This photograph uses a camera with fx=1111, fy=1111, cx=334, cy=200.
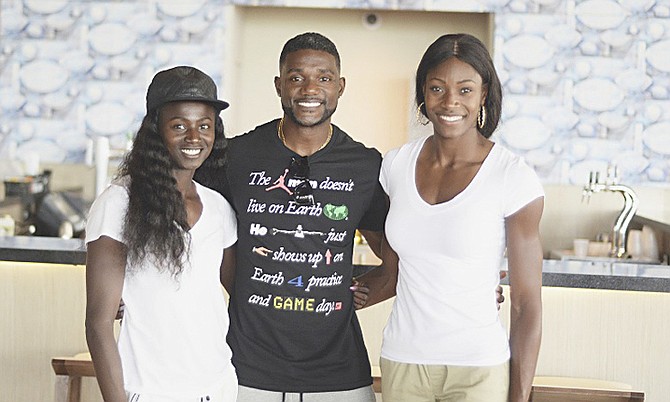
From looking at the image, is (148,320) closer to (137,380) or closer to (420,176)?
(137,380)

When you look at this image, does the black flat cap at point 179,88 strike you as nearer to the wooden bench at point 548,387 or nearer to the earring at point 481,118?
the earring at point 481,118

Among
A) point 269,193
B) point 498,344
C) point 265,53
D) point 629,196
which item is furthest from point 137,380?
point 265,53

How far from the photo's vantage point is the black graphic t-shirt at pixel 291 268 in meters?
2.69

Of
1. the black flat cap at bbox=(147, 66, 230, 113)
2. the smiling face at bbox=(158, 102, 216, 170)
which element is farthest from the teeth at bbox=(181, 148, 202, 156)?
the black flat cap at bbox=(147, 66, 230, 113)

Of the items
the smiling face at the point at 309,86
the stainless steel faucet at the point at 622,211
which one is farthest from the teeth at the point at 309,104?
the stainless steel faucet at the point at 622,211

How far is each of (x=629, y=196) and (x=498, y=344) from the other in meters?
3.40

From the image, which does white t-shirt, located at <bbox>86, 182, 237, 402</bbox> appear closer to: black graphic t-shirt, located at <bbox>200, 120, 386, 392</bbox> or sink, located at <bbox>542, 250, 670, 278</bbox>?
black graphic t-shirt, located at <bbox>200, 120, 386, 392</bbox>

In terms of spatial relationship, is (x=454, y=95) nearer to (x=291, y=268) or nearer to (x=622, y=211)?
(x=291, y=268)

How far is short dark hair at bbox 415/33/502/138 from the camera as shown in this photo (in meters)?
2.45

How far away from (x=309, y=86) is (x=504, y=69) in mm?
4271

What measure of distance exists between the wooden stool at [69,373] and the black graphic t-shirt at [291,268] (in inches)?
34.3

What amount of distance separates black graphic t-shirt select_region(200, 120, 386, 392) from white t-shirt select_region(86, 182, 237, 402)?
30 cm

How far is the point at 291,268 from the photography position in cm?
268

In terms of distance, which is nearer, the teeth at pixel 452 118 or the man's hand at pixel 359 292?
the teeth at pixel 452 118
